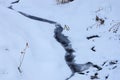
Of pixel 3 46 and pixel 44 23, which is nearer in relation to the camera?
pixel 3 46

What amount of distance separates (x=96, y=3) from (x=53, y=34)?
7.19 ft

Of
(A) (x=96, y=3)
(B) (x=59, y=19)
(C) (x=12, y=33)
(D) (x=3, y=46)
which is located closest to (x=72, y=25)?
(B) (x=59, y=19)

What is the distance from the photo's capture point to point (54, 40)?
8516 millimetres

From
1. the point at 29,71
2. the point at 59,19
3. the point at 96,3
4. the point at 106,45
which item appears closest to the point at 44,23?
the point at 59,19

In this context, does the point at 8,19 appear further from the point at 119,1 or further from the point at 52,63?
the point at 119,1

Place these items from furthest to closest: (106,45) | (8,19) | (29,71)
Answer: (8,19), (106,45), (29,71)

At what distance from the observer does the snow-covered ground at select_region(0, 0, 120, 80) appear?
6.69 metres

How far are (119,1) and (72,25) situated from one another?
163 cm

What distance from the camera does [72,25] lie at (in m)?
9.59

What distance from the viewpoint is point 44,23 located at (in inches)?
385

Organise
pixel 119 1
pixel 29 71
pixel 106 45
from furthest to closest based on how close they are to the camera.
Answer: pixel 119 1 < pixel 106 45 < pixel 29 71

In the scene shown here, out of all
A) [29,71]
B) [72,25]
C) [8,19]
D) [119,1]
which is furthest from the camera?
[119,1]

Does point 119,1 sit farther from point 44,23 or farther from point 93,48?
point 93,48

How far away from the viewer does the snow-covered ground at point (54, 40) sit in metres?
6.69
